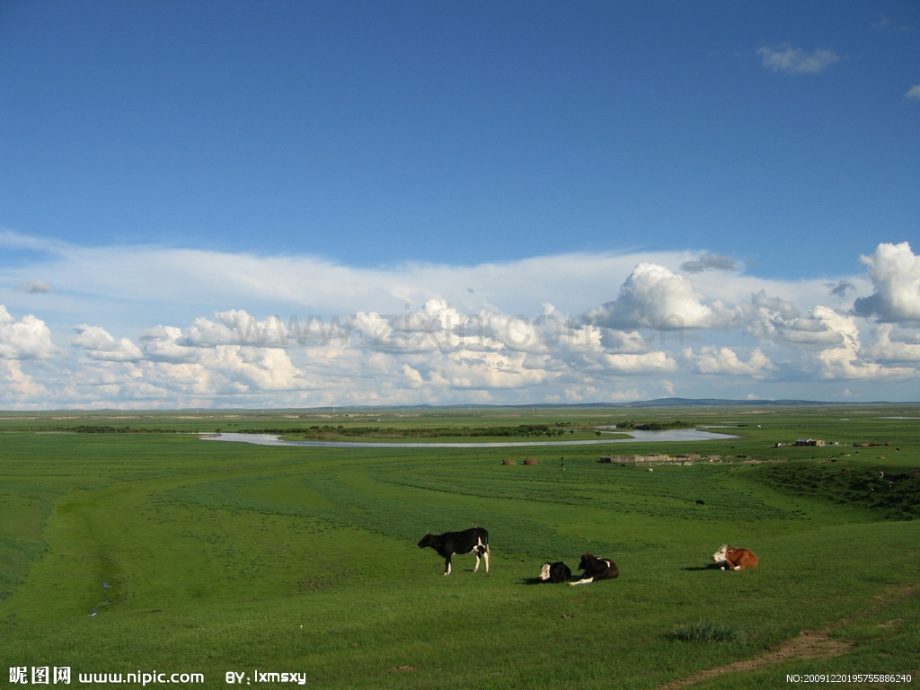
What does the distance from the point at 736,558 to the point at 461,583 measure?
7.05 metres

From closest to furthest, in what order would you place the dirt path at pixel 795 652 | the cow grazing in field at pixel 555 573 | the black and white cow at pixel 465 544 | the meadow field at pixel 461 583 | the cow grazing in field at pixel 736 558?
1. the dirt path at pixel 795 652
2. the meadow field at pixel 461 583
3. the cow grazing in field at pixel 736 558
4. the cow grazing in field at pixel 555 573
5. the black and white cow at pixel 465 544

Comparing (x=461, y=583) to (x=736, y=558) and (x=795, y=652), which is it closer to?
(x=736, y=558)

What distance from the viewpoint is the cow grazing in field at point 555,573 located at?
1617 cm

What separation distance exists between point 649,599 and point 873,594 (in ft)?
14.1

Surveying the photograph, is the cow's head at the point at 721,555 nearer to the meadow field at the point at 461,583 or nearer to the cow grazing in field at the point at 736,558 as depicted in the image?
the cow grazing in field at the point at 736,558

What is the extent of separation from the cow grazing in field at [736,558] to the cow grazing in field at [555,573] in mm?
3818

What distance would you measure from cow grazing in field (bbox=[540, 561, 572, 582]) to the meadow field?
2.14 ft

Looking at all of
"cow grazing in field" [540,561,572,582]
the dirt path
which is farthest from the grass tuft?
"cow grazing in field" [540,561,572,582]

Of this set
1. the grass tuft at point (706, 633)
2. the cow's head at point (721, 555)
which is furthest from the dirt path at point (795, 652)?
the cow's head at point (721, 555)

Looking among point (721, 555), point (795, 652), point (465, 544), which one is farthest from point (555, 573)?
point (795, 652)

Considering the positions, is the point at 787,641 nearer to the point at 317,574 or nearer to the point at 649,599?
the point at 649,599

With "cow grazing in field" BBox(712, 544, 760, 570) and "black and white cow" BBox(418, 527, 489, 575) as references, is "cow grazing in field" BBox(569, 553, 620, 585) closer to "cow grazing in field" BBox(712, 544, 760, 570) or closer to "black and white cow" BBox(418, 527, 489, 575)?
"cow grazing in field" BBox(712, 544, 760, 570)

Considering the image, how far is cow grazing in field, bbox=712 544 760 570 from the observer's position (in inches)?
632

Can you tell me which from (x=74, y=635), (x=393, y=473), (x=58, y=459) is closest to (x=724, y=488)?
(x=393, y=473)
